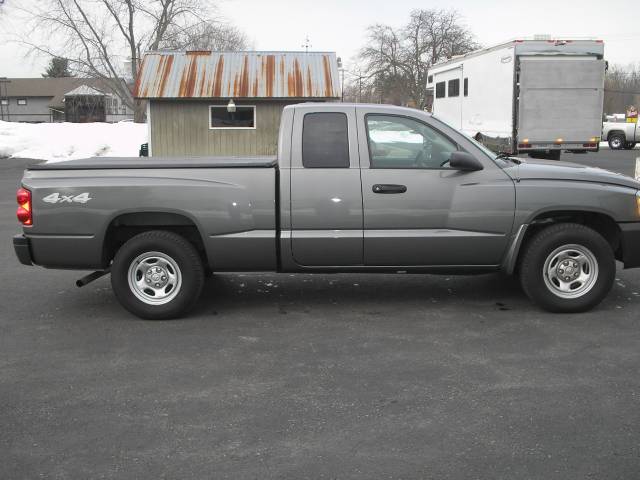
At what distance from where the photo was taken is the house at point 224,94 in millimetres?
24953

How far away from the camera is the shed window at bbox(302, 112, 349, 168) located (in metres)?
6.23

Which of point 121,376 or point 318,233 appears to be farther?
point 318,233

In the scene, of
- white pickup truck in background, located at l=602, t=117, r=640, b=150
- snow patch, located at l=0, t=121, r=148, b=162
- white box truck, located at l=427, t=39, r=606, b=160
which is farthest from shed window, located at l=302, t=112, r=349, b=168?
white pickup truck in background, located at l=602, t=117, r=640, b=150

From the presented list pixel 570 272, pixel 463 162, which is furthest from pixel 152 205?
pixel 570 272

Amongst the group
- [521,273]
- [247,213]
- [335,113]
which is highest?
[335,113]

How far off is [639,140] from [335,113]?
105 ft

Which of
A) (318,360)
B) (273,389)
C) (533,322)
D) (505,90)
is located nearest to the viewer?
(273,389)

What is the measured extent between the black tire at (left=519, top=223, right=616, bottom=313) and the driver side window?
107 cm

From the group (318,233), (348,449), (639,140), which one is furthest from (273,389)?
(639,140)

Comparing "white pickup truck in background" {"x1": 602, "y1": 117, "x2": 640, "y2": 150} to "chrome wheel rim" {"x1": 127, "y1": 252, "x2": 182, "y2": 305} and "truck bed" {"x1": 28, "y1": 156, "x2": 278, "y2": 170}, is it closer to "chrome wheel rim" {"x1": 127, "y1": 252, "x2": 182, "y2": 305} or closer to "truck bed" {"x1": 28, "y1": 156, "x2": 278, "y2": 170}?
"truck bed" {"x1": 28, "y1": 156, "x2": 278, "y2": 170}

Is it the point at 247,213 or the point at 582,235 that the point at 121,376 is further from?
the point at 582,235

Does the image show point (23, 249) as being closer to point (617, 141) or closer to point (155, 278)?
point (155, 278)

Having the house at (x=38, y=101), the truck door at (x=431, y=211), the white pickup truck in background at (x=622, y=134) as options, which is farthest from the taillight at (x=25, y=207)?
the house at (x=38, y=101)

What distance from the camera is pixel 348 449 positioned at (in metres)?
3.70
